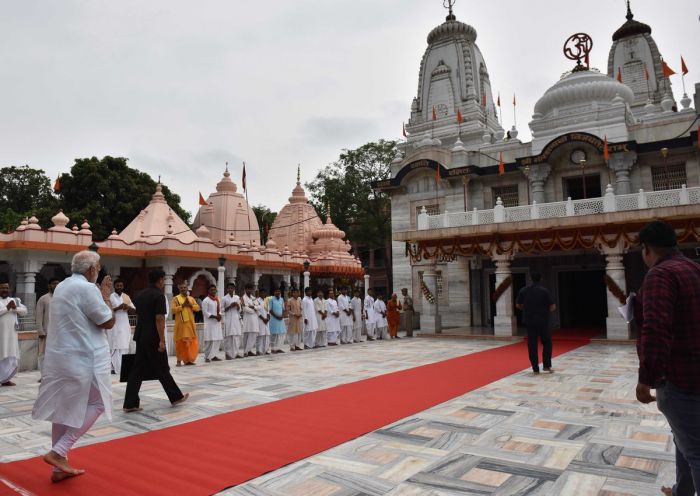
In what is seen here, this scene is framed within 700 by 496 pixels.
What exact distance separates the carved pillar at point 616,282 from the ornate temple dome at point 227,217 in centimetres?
1911

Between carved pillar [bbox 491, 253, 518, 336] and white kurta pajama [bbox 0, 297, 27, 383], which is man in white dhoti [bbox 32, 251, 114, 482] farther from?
carved pillar [bbox 491, 253, 518, 336]

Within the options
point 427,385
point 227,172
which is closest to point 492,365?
point 427,385

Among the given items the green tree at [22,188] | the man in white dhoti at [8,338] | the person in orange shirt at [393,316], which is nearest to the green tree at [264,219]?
the green tree at [22,188]

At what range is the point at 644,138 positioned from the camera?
17594 millimetres

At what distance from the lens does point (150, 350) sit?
5508 millimetres

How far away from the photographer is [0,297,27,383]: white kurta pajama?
25.0 ft

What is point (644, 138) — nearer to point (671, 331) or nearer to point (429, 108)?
point (429, 108)

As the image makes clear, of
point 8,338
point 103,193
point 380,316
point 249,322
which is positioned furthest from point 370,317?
point 103,193

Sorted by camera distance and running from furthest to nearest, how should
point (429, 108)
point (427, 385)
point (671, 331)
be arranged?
point (429, 108)
point (427, 385)
point (671, 331)

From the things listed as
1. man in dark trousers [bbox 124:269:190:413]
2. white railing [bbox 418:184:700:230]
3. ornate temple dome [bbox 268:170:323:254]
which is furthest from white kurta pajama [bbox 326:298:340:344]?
ornate temple dome [bbox 268:170:323:254]

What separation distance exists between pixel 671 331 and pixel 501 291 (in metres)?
13.4

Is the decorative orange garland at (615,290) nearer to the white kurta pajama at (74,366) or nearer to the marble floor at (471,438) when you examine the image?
the marble floor at (471,438)

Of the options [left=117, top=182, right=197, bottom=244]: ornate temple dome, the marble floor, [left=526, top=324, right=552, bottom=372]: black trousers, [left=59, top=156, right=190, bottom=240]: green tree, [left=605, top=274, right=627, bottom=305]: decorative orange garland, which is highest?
[left=59, top=156, right=190, bottom=240]: green tree

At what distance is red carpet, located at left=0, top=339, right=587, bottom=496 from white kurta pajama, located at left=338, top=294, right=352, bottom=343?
7.88 meters
